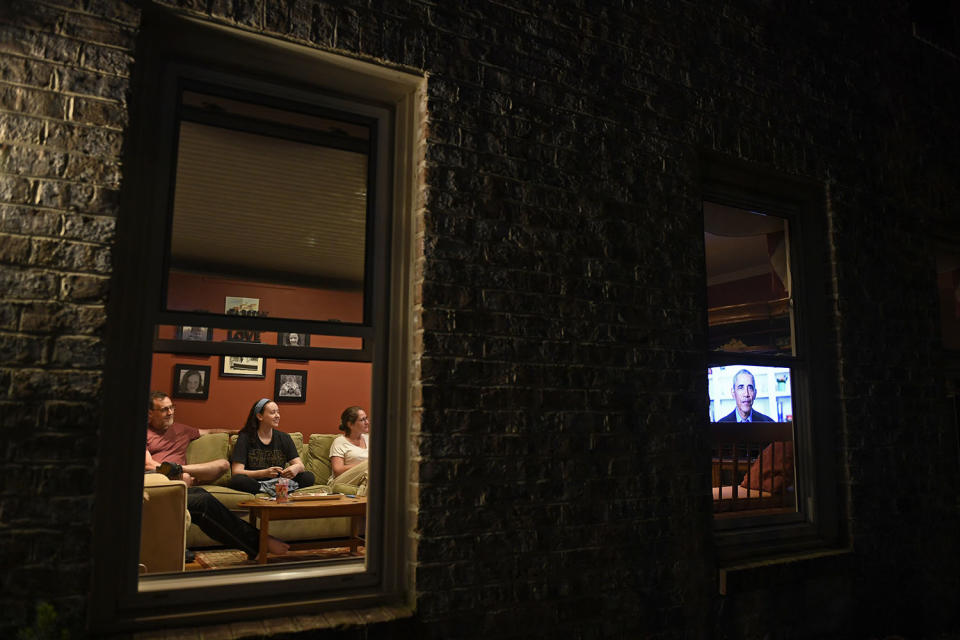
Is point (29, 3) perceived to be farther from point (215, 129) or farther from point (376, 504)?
point (376, 504)

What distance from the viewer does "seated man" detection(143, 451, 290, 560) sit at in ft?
17.4

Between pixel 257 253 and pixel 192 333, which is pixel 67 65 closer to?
pixel 257 253

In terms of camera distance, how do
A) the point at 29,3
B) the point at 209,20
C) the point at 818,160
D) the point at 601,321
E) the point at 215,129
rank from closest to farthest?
the point at 29,3
the point at 209,20
the point at 215,129
the point at 601,321
the point at 818,160

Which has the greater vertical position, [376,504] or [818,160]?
[818,160]

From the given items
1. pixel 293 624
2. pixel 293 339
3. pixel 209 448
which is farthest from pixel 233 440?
pixel 293 624

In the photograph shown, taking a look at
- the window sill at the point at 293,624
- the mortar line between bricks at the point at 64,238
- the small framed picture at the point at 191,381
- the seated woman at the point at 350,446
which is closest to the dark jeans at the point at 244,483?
the seated woman at the point at 350,446

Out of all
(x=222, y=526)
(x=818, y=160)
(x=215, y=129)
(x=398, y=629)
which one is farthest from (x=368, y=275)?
(x=222, y=526)

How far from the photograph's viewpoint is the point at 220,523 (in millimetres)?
5332

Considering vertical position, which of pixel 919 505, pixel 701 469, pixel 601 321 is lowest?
pixel 919 505

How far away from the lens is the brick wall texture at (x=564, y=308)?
206 cm

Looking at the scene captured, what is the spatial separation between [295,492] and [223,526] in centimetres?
89

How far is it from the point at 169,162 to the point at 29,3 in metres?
0.59

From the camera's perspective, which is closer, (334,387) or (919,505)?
(919,505)

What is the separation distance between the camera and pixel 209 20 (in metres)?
2.38
